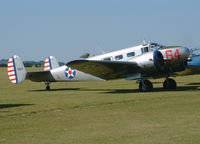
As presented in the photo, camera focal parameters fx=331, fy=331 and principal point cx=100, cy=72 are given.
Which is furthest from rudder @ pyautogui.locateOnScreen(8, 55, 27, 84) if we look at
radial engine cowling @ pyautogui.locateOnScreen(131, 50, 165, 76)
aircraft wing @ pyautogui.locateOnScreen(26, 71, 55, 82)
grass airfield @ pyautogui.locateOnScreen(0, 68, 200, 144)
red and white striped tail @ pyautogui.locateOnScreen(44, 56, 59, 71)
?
grass airfield @ pyautogui.locateOnScreen(0, 68, 200, 144)

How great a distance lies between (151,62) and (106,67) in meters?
2.28

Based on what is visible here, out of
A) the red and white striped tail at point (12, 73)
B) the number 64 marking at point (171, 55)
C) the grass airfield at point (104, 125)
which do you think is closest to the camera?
the grass airfield at point (104, 125)

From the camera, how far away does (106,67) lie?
16.8 meters

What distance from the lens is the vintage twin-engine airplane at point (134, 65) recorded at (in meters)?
16.1

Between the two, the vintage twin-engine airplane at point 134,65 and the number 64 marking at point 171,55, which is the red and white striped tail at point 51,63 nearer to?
the vintage twin-engine airplane at point 134,65

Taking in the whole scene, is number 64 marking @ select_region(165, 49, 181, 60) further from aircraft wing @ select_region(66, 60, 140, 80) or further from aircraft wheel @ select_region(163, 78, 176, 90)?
aircraft wheel @ select_region(163, 78, 176, 90)

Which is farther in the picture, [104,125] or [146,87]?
[146,87]

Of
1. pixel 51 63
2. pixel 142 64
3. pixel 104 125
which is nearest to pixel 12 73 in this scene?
pixel 51 63

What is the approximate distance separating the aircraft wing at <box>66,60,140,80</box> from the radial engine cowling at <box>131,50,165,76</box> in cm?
31

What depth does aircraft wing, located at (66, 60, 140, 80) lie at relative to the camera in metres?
16.0

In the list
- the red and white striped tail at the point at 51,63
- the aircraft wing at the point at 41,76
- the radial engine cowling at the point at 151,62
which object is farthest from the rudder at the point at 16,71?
the radial engine cowling at the point at 151,62

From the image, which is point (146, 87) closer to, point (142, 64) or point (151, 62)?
point (142, 64)

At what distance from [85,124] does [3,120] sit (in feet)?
7.83

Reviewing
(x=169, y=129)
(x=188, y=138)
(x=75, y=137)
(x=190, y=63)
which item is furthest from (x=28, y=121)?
(x=190, y=63)
